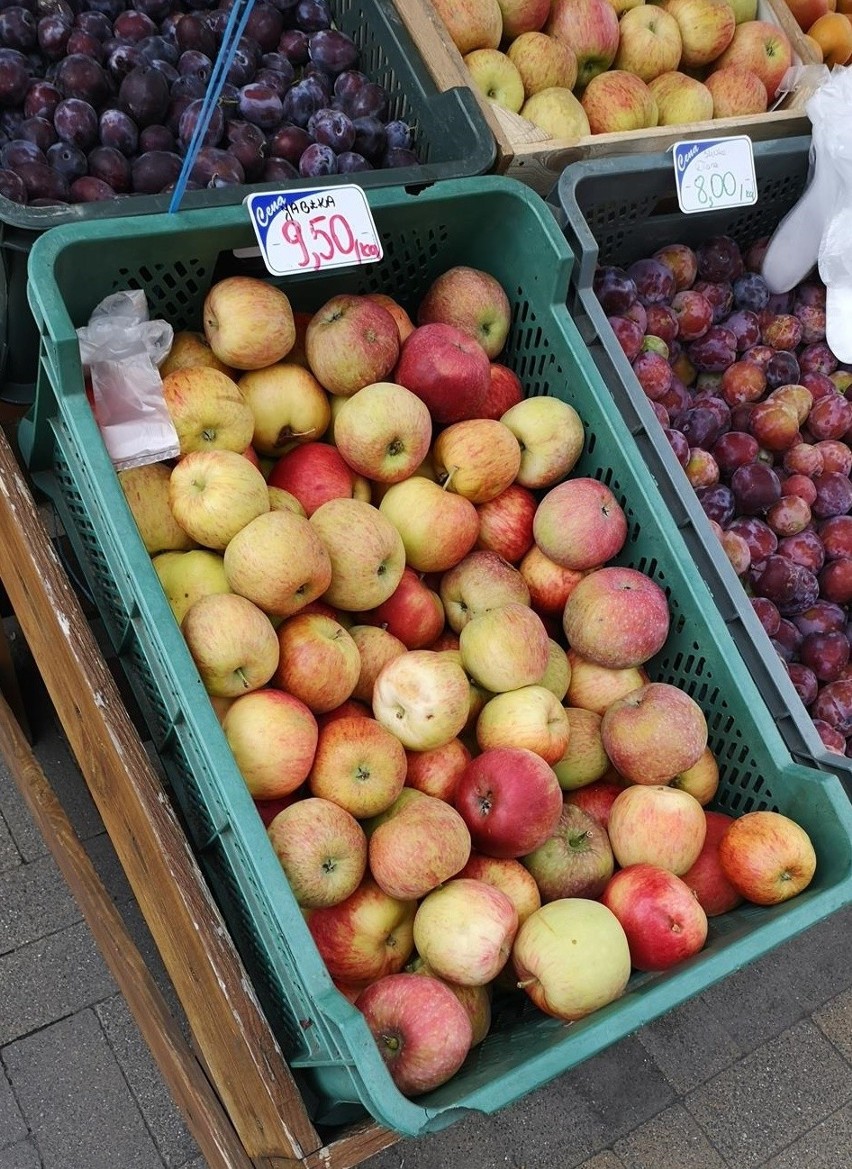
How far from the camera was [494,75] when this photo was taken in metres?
2.10

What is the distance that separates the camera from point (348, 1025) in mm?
1021

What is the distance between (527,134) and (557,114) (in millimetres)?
228

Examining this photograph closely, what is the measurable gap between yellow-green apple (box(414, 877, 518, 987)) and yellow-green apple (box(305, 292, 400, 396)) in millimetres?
852

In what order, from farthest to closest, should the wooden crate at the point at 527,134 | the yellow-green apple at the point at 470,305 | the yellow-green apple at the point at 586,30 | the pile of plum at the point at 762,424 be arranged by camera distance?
the yellow-green apple at the point at 586,30 < the pile of plum at the point at 762,424 < the wooden crate at the point at 527,134 < the yellow-green apple at the point at 470,305

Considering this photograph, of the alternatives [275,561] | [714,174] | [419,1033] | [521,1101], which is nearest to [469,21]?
[714,174]

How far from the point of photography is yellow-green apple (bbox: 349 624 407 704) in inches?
59.3

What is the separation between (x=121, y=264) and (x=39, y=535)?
46 cm

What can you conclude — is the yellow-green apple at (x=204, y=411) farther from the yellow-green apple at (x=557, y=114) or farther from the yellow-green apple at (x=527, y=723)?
the yellow-green apple at (x=557, y=114)

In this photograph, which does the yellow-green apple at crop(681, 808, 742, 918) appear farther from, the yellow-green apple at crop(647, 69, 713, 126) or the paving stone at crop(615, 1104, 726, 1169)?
the yellow-green apple at crop(647, 69, 713, 126)

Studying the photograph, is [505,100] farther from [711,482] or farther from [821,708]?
[821,708]

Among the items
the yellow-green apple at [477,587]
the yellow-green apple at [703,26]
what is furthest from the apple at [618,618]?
the yellow-green apple at [703,26]

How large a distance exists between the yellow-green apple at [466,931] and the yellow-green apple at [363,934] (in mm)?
52

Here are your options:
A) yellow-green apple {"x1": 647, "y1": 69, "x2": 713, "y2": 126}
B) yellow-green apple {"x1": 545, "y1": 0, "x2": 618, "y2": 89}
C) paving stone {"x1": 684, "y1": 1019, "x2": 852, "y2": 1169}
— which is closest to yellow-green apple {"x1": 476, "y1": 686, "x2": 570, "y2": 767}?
paving stone {"x1": 684, "y1": 1019, "x2": 852, "y2": 1169}

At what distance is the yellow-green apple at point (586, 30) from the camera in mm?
2248
